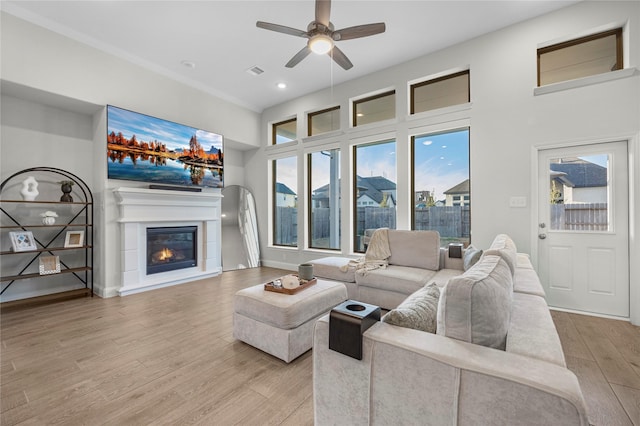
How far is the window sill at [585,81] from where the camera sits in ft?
9.43

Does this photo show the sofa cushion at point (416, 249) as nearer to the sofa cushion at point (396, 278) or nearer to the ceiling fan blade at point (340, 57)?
the sofa cushion at point (396, 278)

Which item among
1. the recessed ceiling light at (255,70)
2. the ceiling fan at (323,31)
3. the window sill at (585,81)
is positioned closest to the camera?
the ceiling fan at (323,31)

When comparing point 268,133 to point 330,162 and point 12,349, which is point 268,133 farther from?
point 12,349

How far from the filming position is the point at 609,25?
9.88 ft

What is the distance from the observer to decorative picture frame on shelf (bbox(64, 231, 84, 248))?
12.3ft

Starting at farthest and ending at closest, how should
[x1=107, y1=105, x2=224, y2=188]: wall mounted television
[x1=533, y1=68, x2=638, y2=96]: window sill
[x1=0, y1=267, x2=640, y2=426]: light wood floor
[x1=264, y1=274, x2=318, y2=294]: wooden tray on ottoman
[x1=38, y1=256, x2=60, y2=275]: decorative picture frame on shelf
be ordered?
[x1=107, y1=105, x2=224, y2=188]: wall mounted television, [x1=38, y1=256, x2=60, y2=275]: decorative picture frame on shelf, [x1=533, y1=68, x2=638, y2=96]: window sill, [x1=264, y1=274, x2=318, y2=294]: wooden tray on ottoman, [x1=0, y1=267, x2=640, y2=426]: light wood floor

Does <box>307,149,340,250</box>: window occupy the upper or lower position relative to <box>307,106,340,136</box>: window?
lower

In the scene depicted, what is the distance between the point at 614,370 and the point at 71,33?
6.51 metres

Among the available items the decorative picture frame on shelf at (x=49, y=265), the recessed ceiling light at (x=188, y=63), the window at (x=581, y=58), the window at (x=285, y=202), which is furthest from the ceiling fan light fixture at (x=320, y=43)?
the decorative picture frame on shelf at (x=49, y=265)

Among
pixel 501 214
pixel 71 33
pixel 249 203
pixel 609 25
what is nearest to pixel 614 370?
pixel 501 214

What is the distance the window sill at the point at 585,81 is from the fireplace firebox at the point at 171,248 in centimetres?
550

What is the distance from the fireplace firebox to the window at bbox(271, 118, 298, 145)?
2.57 m

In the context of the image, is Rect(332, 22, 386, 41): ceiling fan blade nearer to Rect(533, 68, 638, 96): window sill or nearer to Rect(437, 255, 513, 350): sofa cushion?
Rect(533, 68, 638, 96): window sill

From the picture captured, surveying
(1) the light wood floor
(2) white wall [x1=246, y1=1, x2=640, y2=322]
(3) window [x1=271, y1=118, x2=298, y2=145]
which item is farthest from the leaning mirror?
(2) white wall [x1=246, y1=1, x2=640, y2=322]
